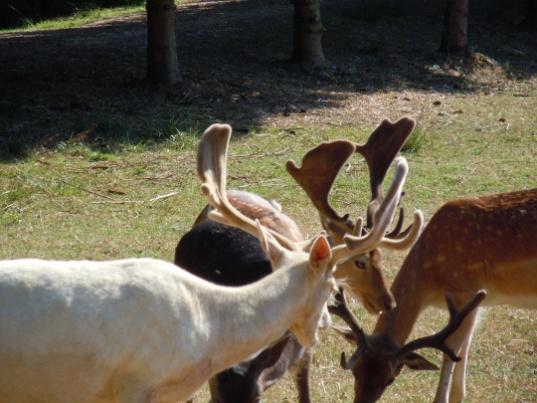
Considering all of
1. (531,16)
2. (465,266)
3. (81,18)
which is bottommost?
(81,18)

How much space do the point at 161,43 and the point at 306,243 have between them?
10.1m

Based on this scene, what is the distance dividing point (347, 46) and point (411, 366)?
1339 cm

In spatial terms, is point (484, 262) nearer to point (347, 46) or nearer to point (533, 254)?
point (533, 254)

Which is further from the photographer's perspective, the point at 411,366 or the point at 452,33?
the point at 452,33

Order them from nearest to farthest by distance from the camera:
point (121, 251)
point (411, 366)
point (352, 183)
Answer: point (411, 366), point (121, 251), point (352, 183)

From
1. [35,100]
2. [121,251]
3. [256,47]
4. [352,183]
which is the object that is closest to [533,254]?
[121,251]

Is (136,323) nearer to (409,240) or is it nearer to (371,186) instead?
(409,240)

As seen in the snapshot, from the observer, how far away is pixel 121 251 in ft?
29.8

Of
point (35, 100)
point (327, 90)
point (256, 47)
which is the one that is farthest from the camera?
point (256, 47)

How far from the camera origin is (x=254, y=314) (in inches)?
178

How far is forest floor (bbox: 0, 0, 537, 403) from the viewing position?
893 cm

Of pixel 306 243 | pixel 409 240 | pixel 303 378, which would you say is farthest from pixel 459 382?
pixel 306 243

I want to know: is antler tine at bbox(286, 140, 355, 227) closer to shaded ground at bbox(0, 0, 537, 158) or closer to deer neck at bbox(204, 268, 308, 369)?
deer neck at bbox(204, 268, 308, 369)

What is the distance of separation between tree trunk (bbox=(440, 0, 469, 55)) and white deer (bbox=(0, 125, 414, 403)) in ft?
46.6
